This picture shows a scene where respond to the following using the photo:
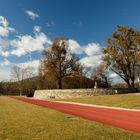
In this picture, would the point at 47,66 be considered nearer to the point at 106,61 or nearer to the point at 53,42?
the point at 53,42

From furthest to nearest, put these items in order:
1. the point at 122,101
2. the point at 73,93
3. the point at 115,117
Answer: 1. the point at 73,93
2. the point at 122,101
3. the point at 115,117

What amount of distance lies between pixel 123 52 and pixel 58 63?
14426 mm

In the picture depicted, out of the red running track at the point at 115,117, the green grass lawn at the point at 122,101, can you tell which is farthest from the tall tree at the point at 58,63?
the red running track at the point at 115,117

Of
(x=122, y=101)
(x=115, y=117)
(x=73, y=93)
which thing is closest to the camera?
(x=115, y=117)

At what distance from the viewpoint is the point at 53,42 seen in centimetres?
5659

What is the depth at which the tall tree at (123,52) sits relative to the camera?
50375 mm

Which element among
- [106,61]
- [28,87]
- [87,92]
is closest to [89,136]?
[87,92]

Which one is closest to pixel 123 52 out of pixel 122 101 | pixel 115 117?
pixel 122 101

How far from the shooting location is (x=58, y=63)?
55531 mm

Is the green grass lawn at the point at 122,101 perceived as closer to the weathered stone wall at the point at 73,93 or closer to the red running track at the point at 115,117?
the red running track at the point at 115,117

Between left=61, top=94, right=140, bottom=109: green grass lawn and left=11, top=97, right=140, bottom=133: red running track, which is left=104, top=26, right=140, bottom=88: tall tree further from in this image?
left=11, top=97, right=140, bottom=133: red running track

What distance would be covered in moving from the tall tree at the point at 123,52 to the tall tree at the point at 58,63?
901cm

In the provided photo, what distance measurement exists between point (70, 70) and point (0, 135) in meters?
48.4

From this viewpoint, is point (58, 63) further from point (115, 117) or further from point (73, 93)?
point (115, 117)
